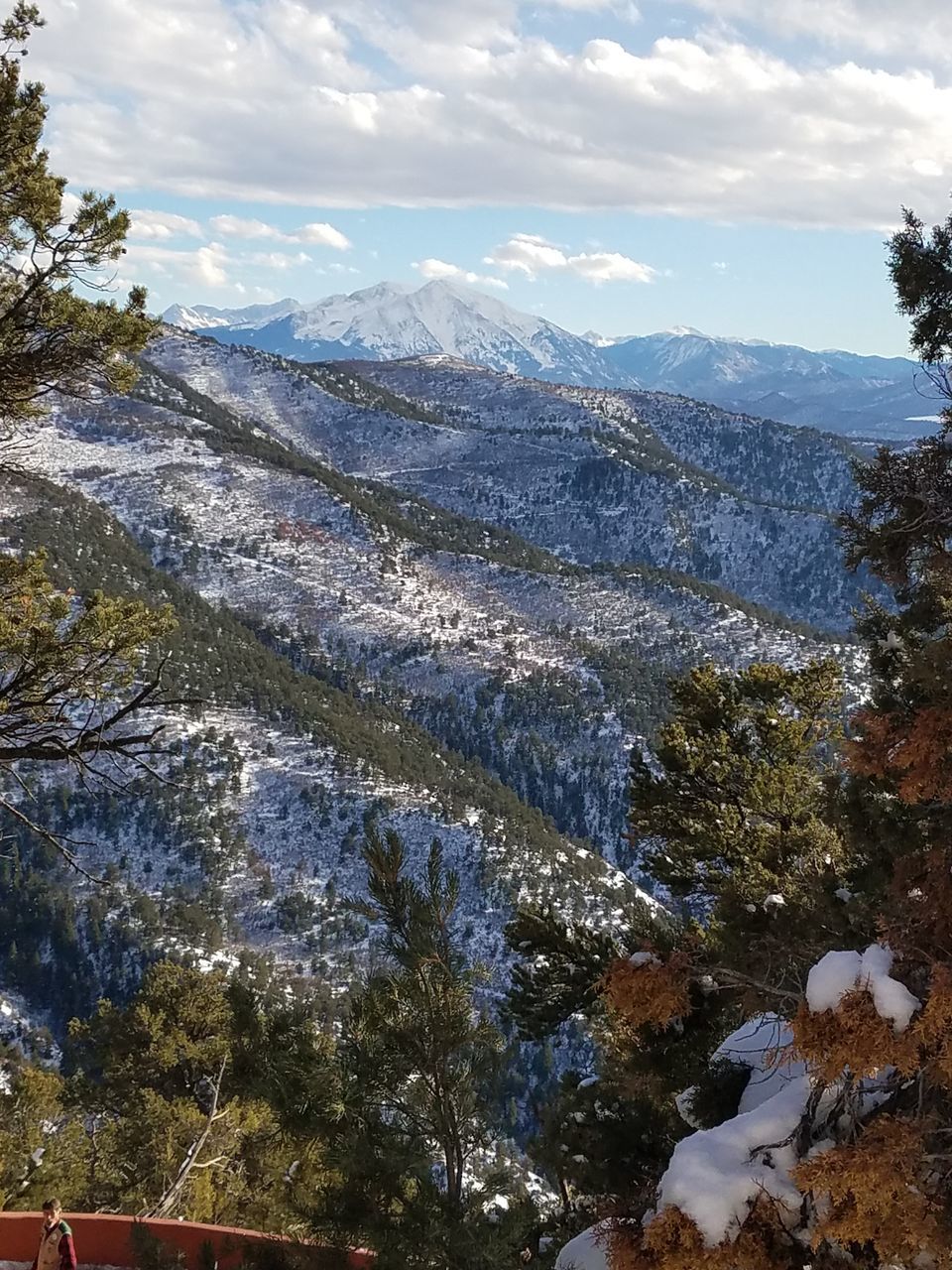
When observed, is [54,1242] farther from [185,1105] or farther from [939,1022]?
[939,1022]

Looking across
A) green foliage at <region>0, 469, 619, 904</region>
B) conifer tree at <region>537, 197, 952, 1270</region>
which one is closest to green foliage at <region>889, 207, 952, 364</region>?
conifer tree at <region>537, 197, 952, 1270</region>

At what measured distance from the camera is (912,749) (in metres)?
4.57

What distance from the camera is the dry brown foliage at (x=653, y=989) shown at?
516 centimetres

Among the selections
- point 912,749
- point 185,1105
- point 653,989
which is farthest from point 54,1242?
point 912,749

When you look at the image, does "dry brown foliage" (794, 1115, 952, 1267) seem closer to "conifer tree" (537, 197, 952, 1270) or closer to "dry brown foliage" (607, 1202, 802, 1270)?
"conifer tree" (537, 197, 952, 1270)

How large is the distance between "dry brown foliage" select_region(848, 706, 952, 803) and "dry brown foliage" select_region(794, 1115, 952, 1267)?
5.44ft

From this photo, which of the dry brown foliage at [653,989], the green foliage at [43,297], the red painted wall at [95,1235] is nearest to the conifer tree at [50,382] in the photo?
the green foliage at [43,297]

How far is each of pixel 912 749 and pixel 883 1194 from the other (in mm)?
2085

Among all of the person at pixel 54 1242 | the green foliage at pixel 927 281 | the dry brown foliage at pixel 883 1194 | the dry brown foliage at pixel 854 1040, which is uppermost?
the green foliage at pixel 927 281

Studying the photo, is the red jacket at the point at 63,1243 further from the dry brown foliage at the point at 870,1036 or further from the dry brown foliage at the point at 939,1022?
the dry brown foliage at the point at 939,1022

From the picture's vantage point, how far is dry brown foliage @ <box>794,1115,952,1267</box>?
3.98 metres

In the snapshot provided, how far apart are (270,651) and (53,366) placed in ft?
545

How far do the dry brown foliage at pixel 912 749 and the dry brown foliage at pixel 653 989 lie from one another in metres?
1.61

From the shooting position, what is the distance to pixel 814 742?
16.4 metres
